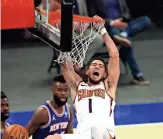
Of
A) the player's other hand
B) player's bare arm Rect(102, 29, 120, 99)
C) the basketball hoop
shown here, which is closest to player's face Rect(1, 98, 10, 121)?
the basketball hoop

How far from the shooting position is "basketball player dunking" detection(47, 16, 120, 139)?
18.0 ft

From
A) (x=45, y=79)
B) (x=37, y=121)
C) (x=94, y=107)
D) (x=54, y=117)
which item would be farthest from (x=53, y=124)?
(x=45, y=79)

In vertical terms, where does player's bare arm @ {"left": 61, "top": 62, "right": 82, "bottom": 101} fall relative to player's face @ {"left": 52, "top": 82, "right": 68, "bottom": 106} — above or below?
above

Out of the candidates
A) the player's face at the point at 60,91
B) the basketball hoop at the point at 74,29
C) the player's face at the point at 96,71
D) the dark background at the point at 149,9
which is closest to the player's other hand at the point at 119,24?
the basketball hoop at the point at 74,29

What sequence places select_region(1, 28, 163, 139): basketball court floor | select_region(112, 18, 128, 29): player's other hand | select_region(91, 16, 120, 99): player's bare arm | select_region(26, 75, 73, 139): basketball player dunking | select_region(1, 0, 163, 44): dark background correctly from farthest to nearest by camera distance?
select_region(1, 0, 163, 44): dark background, select_region(112, 18, 128, 29): player's other hand, select_region(1, 28, 163, 139): basketball court floor, select_region(91, 16, 120, 99): player's bare arm, select_region(26, 75, 73, 139): basketball player dunking

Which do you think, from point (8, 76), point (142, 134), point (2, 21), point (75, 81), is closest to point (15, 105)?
point (8, 76)

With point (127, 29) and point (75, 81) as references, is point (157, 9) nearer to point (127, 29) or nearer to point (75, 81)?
point (127, 29)

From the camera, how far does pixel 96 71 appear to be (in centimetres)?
569

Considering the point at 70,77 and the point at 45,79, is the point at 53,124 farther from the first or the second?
the point at 45,79

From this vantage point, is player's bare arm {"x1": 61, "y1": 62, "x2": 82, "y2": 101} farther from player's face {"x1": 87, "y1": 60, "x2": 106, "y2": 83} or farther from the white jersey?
player's face {"x1": 87, "y1": 60, "x2": 106, "y2": 83}

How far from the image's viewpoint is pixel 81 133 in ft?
18.0

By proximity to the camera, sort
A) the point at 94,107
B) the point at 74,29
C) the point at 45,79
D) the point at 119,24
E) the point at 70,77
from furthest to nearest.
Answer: the point at 45,79
the point at 119,24
the point at 70,77
the point at 94,107
the point at 74,29

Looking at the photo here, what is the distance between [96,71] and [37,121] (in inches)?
29.0

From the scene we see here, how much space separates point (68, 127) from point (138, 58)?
4403 mm
